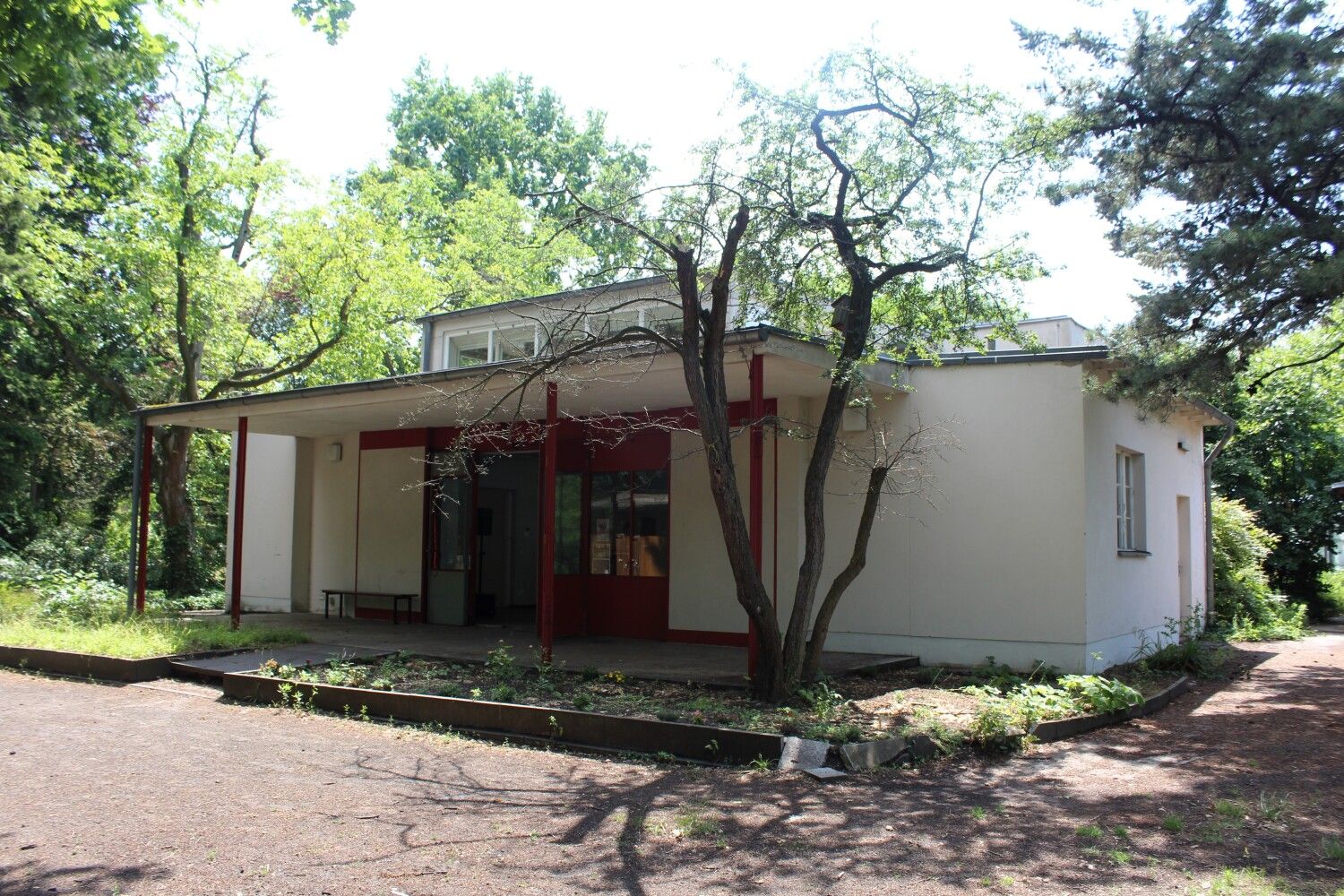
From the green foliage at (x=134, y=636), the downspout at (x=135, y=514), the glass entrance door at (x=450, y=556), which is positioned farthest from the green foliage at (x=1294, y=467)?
the downspout at (x=135, y=514)

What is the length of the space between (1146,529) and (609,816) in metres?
9.18

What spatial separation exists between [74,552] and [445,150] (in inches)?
832

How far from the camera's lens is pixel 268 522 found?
17.1 metres

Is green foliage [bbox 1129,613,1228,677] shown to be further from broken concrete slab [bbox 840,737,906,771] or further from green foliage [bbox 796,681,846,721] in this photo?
broken concrete slab [bbox 840,737,906,771]

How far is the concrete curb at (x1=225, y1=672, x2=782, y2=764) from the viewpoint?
22.1 ft

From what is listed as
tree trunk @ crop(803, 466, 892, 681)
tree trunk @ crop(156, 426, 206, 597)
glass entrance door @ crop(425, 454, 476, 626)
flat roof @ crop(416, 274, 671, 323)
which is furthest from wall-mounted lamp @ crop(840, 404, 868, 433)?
tree trunk @ crop(156, 426, 206, 597)

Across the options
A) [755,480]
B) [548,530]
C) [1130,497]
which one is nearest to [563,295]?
[548,530]

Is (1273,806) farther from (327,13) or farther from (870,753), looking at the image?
(327,13)

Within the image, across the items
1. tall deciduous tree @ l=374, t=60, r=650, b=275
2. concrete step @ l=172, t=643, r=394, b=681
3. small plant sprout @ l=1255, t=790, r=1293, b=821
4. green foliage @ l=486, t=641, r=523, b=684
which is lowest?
small plant sprout @ l=1255, t=790, r=1293, b=821

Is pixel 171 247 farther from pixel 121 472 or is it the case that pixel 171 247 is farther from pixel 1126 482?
pixel 1126 482

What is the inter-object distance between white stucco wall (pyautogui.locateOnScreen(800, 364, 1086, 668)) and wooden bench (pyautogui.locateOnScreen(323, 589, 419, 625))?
22.4 ft

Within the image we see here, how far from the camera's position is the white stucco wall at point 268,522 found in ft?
54.9

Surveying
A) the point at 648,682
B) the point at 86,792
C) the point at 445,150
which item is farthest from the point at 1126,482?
the point at 445,150

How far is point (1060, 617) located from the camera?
385 inches
